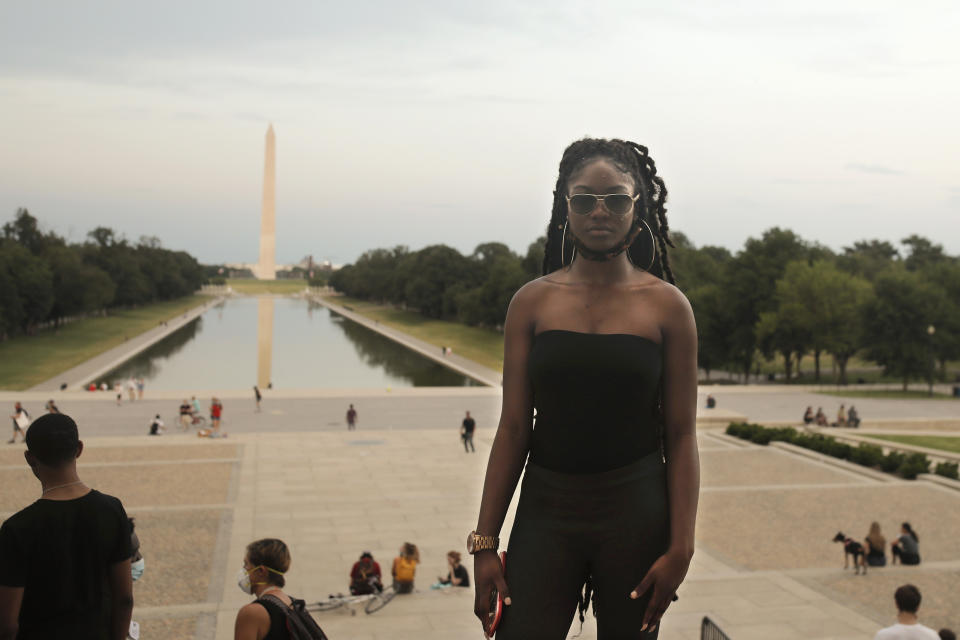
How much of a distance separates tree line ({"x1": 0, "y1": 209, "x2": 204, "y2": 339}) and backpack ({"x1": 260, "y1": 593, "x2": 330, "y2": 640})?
73.8 meters

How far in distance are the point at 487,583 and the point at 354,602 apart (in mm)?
11571

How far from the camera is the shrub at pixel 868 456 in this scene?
2770 cm

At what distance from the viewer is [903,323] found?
55562mm

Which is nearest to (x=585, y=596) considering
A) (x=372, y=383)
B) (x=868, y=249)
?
(x=372, y=383)

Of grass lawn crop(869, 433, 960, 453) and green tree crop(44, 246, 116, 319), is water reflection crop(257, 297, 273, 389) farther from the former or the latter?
grass lawn crop(869, 433, 960, 453)

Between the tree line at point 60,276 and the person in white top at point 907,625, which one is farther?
the tree line at point 60,276

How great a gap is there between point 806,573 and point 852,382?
50.1 m

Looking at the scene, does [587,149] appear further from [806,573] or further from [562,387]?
[806,573]

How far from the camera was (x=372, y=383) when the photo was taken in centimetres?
5609

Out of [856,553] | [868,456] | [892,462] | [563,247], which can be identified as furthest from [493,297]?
[563,247]

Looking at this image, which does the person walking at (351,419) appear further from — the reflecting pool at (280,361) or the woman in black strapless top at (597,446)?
the woman in black strapless top at (597,446)

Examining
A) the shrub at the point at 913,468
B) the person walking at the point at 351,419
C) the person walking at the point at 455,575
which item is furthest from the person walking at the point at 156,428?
the shrub at the point at 913,468

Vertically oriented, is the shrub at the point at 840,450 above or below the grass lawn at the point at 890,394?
above

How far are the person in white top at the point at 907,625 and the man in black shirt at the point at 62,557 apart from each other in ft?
18.3
